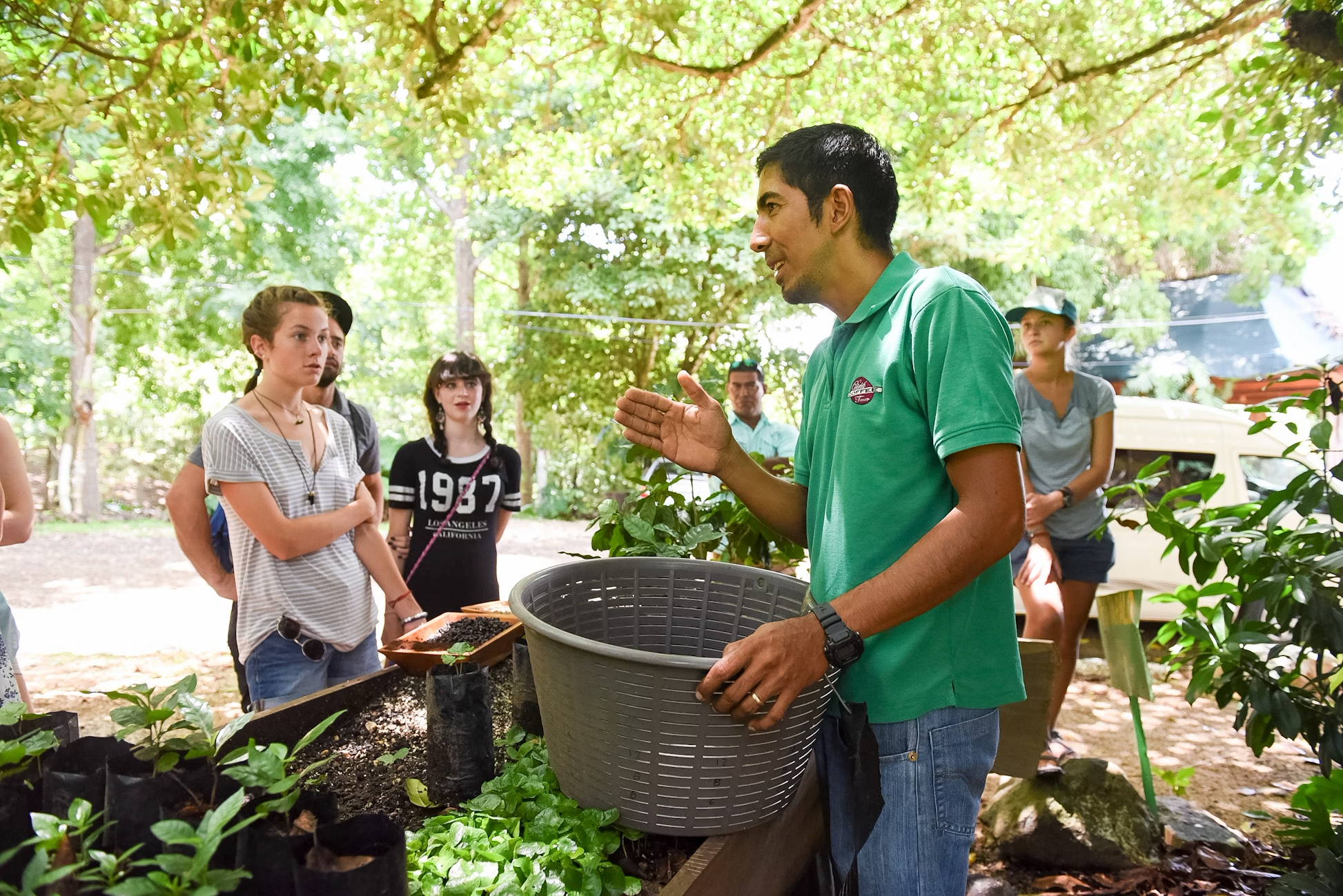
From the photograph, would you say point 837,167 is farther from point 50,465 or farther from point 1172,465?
point 50,465

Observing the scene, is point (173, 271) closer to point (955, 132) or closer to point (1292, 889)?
point (955, 132)

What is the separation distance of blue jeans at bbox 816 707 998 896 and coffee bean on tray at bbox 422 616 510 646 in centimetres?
141

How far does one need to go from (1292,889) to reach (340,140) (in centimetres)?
1495

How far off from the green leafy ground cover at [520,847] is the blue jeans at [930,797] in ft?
1.47

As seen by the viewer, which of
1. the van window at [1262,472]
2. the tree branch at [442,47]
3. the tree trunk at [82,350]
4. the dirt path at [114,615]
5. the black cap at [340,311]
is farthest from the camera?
the tree trunk at [82,350]

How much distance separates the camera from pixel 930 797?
4.92ft

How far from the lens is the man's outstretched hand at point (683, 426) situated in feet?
5.75

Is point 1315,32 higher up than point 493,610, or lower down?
higher up

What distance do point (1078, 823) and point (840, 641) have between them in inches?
114

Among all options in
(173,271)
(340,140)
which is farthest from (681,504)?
(173,271)

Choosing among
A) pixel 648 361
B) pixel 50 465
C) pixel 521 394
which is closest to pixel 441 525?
pixel 648 361

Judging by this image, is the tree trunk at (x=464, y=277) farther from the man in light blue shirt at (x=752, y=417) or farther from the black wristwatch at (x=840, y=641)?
the black wristwatch at (x=840, y=641)

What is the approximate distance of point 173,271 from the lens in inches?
592

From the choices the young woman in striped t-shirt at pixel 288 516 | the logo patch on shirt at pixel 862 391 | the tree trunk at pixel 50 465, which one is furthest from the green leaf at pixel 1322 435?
the tree trunk at pixel 50 465
